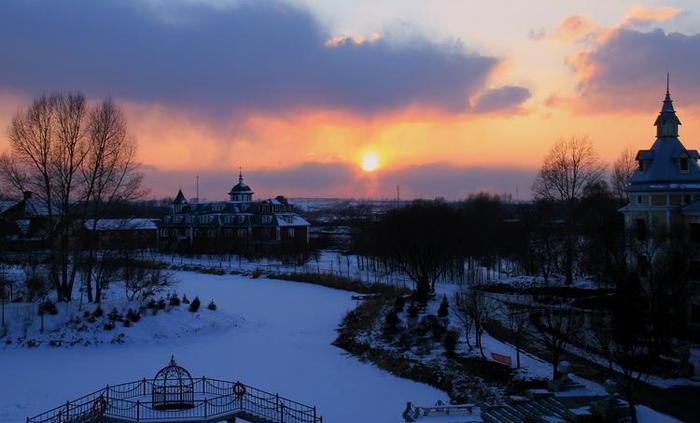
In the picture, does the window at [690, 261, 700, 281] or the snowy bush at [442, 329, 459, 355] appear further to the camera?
the window at [690, 261, 700, 281]

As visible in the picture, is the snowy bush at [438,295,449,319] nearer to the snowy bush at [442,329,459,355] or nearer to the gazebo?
the snowy bush at [442,329,459,355]

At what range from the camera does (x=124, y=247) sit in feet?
105

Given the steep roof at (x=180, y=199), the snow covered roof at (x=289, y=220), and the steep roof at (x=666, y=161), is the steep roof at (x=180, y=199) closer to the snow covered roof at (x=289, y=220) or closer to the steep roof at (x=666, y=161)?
the snow covered roof at (x=289, y=220)

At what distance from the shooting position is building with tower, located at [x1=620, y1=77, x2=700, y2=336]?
22250mm

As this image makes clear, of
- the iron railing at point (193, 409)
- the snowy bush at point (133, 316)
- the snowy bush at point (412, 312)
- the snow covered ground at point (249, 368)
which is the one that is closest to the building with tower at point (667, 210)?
the snowy bush at point (412, 312)

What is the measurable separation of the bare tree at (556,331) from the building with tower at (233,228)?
1609 inches

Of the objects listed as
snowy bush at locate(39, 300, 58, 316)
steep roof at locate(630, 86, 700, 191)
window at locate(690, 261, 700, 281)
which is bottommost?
snowy bush at locate(39, 300, 58, 316)

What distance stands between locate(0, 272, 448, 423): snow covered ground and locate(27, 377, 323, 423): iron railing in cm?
94

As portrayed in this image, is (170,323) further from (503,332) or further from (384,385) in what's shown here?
(503,332)

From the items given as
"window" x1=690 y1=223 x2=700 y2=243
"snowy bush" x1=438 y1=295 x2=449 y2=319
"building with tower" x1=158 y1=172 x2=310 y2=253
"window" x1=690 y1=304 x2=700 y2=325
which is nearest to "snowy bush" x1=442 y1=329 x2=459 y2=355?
"snowy bush" x1=438 y1=295 x2=449 y2=319

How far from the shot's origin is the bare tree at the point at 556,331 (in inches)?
683

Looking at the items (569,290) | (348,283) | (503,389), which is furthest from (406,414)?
(348,283)

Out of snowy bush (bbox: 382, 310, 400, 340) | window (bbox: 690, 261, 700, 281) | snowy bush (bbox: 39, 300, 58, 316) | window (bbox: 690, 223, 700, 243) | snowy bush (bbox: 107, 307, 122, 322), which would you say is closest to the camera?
window (bbox: 690, 261, 700, 281)

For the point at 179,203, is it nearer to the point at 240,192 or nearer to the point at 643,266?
the point at 240,192
